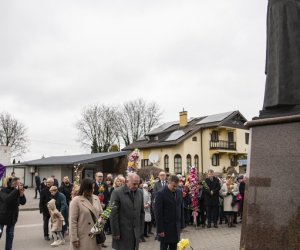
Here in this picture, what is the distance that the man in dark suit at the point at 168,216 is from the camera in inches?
281

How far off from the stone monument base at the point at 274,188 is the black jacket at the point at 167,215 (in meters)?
2.12

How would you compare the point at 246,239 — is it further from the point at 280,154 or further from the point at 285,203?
the point at 280,154

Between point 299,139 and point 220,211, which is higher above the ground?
point 299,139

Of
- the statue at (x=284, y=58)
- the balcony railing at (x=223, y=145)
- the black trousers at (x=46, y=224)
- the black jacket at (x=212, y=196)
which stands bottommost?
the black trousers at (x=46, y=224)

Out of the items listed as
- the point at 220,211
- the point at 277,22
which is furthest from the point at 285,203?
the point at 220,211

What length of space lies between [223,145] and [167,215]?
43516mm

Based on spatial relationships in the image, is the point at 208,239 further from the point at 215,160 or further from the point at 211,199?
the point at 215,160

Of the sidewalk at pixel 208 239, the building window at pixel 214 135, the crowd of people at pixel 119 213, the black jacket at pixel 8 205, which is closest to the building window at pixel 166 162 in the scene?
the building window at pixel 214 135

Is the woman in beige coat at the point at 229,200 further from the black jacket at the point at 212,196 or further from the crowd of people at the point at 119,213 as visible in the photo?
the crowd of people at the point at 119,213

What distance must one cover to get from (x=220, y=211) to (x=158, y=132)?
118ft

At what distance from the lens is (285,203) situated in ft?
16.0

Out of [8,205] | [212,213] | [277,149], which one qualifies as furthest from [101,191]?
[277,149]

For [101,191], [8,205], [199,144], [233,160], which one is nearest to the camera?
[8,205]

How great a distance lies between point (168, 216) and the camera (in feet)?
23.8
